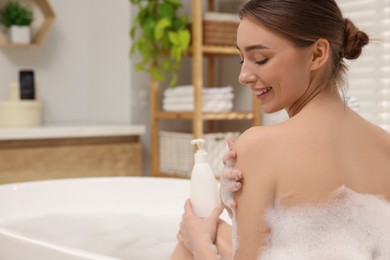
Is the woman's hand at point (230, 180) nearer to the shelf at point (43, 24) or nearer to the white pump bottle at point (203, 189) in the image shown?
the white pump bottle at point (203, 189)

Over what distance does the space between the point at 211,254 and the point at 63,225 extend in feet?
3.09

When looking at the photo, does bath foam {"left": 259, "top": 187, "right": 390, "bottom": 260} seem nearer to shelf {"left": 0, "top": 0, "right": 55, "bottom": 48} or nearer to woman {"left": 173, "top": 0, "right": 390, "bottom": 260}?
woman {"left": 173, "top": 0, "right": 390, "bottom": 260}

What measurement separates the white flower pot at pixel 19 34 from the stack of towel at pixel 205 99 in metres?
0.81

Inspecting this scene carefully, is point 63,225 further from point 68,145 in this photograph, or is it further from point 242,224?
point 242,224

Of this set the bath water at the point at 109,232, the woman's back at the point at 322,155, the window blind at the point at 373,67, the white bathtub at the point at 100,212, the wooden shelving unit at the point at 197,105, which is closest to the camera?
the woman's back at the point at 322,155

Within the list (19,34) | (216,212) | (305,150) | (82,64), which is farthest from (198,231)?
(82,64)

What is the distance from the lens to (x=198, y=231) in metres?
1.32

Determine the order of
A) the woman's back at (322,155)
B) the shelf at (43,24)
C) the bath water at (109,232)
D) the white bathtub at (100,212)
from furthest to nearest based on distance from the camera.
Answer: the shelf at (43,24), the white bathtub at (100,212), the bath water at (109,232), the woman's back at (322,155)

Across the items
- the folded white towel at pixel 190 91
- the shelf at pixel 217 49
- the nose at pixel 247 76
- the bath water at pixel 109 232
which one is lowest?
the bath water at pixel 109 232

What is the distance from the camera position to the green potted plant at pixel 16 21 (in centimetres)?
288

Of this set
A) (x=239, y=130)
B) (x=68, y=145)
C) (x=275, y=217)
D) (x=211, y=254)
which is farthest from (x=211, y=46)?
(x=275, y=217)

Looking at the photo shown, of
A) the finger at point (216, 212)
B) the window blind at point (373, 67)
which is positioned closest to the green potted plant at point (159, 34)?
the window blind at point (373, 67)

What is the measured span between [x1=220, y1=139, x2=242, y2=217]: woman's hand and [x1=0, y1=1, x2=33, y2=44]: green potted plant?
2.16 m

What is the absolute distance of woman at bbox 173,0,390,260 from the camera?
0.94m
